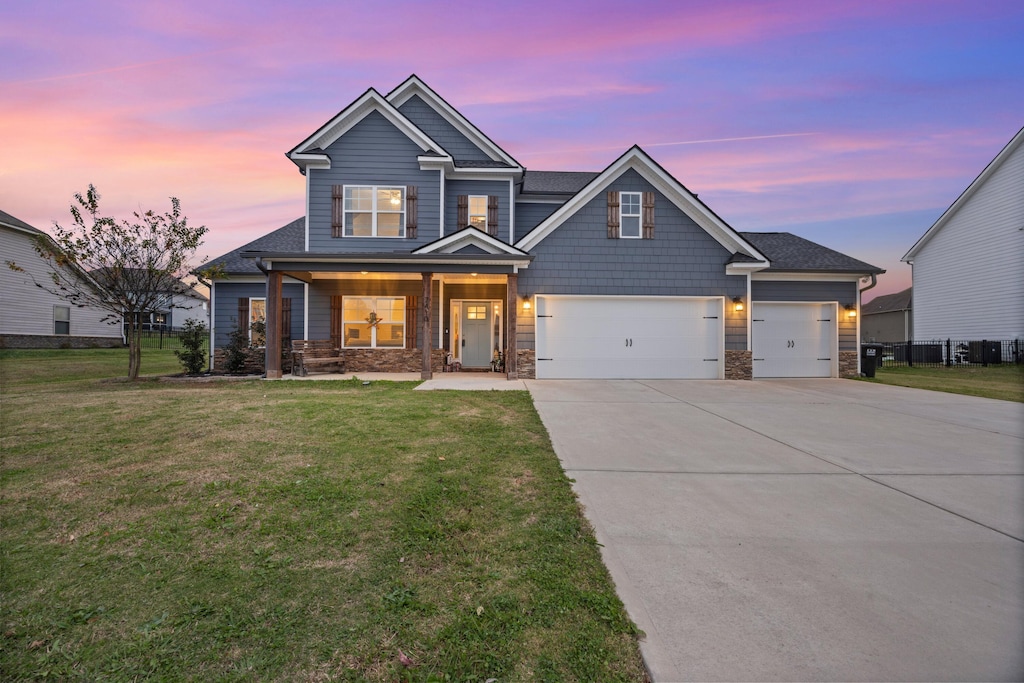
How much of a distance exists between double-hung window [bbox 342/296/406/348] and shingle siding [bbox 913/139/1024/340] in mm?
24551

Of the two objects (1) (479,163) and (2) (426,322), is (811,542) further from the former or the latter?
(1) (479,163)

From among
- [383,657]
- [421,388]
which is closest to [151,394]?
[421,388]

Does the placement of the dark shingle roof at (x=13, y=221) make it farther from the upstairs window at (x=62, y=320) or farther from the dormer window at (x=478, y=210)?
the dormer window at (x=478, y=210)

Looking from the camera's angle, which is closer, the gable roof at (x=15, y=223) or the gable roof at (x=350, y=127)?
the gable roof at (x=350, y=127)

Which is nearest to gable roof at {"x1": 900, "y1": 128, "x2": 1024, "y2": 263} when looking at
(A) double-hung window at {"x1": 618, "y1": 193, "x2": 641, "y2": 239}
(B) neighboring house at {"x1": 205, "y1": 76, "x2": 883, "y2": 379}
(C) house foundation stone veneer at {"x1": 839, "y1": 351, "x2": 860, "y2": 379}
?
(B) neighboring house at {"x1": 205, "y1": 76, "x2": 883, "y2": 379}

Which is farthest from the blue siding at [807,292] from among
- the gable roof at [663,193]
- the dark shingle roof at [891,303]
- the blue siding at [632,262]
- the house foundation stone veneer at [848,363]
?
the dark shingle roof at [891,303]

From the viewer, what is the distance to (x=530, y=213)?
51.0ft

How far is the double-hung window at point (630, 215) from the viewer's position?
12430 millimetres

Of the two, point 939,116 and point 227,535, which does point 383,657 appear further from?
point 939,116

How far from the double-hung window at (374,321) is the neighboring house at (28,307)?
1359cm

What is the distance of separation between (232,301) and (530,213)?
10738 mm

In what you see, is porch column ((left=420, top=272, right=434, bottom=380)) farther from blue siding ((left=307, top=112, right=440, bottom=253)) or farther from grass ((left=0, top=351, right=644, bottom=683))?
grass ((left=0, top=351, right=644, bottom=683))

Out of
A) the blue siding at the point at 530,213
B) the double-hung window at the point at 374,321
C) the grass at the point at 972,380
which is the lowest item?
the grass at the point at 972,380

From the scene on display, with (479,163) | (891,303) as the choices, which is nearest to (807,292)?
(479,163)
